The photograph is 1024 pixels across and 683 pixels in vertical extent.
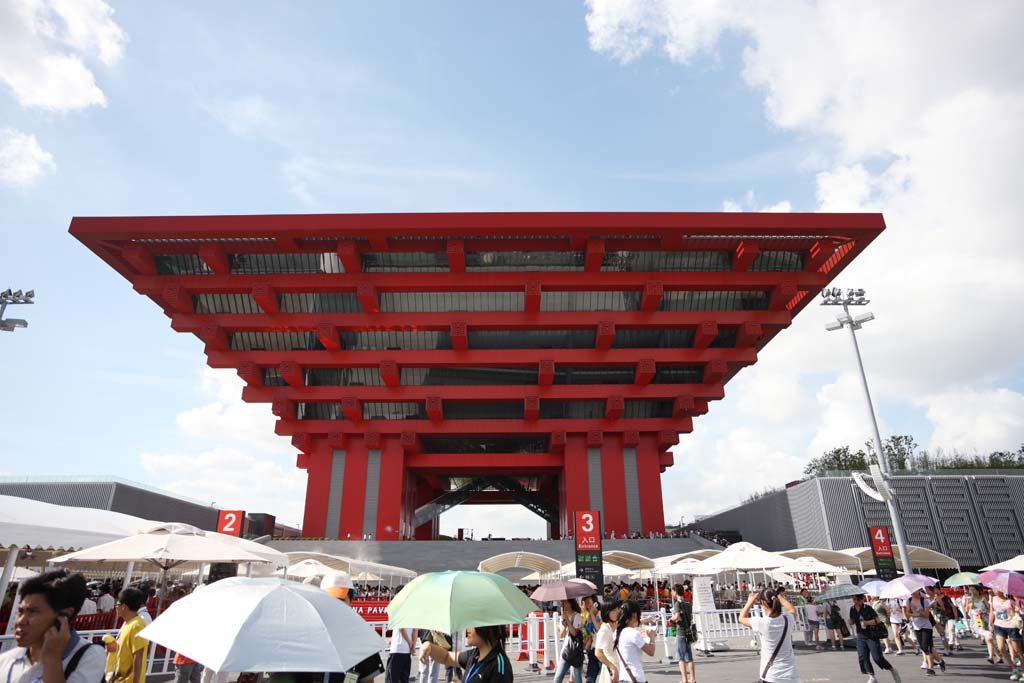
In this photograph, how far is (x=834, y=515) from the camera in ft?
124

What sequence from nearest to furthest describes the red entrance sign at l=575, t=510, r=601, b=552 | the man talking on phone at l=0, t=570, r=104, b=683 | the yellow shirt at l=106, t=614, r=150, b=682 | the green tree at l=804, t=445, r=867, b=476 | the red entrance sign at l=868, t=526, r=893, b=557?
the man talking on phone at l=0, t=570, r=104, b=683
the yellow shirt at l=106, t=614, r=150, b=682
the red entrance sign at l=575, t=510, r=601, b=552
the red entrance sign at l=868, t=526, r=893, b=557
the green tree at l=804, t=445, r=867, b=476

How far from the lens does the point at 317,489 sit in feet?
118

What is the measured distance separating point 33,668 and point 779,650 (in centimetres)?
634

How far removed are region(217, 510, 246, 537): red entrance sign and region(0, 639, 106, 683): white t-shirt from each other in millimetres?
20818

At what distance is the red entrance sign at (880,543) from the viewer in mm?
20766

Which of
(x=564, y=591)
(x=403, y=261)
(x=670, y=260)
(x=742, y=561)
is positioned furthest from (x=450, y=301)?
(x=564, y=591)

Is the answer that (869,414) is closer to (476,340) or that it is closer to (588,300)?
(588,300)

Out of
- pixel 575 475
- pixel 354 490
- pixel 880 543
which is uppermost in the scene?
pixel 575 475

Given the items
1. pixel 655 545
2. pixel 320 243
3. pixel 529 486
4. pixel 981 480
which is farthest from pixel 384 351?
pixel 981 480

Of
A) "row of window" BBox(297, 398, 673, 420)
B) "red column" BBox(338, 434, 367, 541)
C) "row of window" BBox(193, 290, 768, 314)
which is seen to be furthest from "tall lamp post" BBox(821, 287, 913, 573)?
"red column" BBox(338, 434, 367, 541)

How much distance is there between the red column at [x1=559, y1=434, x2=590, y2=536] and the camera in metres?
35.9

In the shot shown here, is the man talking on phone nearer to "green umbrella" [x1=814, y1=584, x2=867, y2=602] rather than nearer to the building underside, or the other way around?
"green umbrella" [x1=814, y1=584, x2=867, y2=602]

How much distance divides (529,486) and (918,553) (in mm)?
33841

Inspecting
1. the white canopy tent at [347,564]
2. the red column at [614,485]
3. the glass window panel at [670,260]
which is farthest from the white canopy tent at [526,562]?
the glass window panel at [670,260]
